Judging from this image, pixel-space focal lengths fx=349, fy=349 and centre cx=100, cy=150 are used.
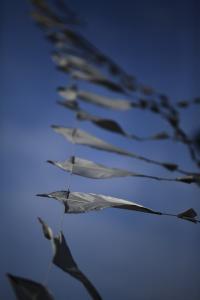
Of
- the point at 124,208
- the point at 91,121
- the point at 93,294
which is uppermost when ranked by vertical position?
the point at 91,121

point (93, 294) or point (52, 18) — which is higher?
point (52, 18)

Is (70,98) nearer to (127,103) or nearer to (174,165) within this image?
(127,103)

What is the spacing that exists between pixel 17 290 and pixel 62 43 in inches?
16.1

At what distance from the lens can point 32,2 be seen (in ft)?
1.94

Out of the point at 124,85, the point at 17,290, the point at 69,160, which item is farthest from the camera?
the point at 69,160

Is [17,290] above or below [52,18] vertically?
below

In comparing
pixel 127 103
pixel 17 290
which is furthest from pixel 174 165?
pixel 17 290

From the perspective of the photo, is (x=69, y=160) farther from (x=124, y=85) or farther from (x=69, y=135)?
(x=124, y=85)

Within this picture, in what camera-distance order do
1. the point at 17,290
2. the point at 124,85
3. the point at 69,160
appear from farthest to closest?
the point at 69,160
the point at 124,85
the point at 17,290

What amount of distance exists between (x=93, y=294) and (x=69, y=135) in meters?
0.25

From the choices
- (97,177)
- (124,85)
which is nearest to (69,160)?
(97,177)

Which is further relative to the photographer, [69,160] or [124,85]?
[69,160]

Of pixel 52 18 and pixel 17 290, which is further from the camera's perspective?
pixel 52 18

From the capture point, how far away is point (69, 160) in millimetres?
673
